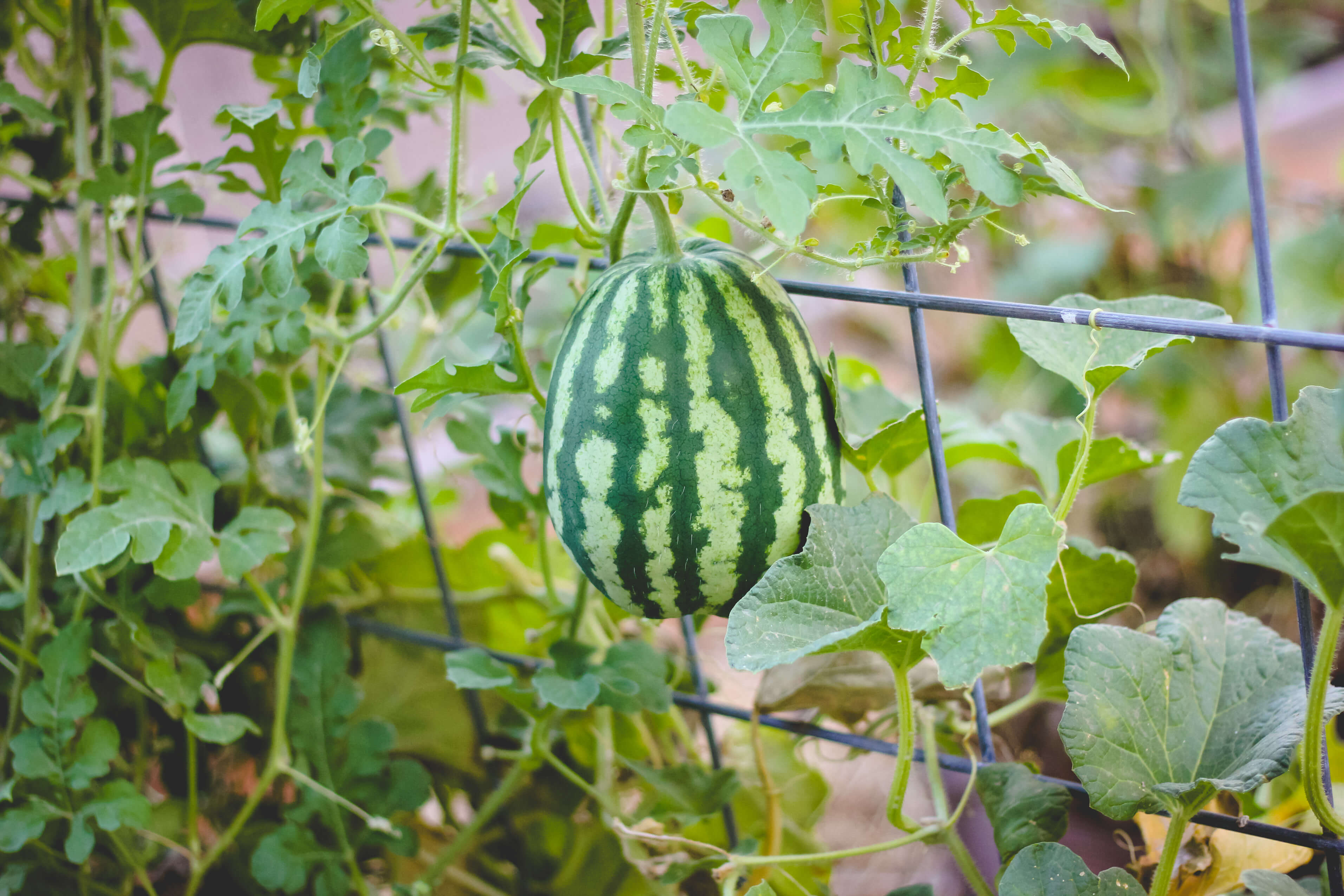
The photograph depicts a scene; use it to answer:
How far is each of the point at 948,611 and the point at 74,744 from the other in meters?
0.84

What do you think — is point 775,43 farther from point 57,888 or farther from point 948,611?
point 57,888

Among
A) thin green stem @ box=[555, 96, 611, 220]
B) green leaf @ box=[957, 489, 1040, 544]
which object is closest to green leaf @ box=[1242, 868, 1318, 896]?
green leaf @ box=[957, 489, 1040, 544]

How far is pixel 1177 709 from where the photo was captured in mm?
678

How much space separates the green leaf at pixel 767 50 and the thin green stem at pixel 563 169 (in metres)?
0.17

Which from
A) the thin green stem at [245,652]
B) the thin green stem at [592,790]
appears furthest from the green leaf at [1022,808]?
the thin green stem at [245,652]

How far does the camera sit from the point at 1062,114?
247 cm

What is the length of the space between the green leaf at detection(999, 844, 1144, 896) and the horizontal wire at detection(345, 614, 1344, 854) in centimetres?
5

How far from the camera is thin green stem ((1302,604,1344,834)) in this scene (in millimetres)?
566

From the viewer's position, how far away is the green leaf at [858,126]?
0.55 metres

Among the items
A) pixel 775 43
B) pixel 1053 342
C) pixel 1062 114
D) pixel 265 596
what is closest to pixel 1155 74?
pixel 1062 114

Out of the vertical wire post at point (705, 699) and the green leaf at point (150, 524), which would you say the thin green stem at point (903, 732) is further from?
the green leaf at point (150, 524)

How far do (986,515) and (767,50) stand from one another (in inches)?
18.8

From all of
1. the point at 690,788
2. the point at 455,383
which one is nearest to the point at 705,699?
the point at 690,788

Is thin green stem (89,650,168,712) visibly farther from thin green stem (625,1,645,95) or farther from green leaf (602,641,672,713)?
thin green stem (625,1,645,95)
